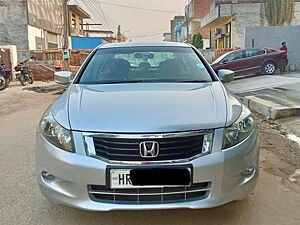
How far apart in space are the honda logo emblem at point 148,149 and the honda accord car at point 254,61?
497 inches

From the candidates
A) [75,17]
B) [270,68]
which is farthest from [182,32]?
[270,68]

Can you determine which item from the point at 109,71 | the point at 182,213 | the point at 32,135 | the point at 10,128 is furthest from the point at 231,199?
the point at 10,128

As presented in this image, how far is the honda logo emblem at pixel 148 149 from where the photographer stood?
2.30m

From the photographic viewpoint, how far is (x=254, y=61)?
1448 centimetres

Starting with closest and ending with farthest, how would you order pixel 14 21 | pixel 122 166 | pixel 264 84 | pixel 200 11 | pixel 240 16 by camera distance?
pixel 122 166, pixel 264 84, pixel 14 21, pixel 240 16, pixel 200 11

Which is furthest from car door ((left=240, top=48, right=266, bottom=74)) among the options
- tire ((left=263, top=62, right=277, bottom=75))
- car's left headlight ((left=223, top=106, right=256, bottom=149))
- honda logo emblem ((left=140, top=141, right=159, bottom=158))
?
honda logo emblem ((left=140, top=141, right=159, bottom=158))

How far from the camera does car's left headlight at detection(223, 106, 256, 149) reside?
244 centimetres

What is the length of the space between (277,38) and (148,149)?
16425 millimetres

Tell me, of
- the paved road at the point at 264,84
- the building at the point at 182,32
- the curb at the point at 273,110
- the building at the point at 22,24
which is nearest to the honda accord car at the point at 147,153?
the curb at the point at 273,110

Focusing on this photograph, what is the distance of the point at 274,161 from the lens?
4230 millimetres

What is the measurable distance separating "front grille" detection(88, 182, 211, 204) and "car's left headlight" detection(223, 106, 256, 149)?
358 millimetres

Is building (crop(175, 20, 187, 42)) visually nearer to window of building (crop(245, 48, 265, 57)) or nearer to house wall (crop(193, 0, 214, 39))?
house wall (crop(193, 0, 214, 39))

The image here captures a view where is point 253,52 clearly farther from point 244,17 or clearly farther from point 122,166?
point 122,166

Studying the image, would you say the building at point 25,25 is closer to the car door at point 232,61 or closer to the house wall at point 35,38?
the house wall at point 35,38
